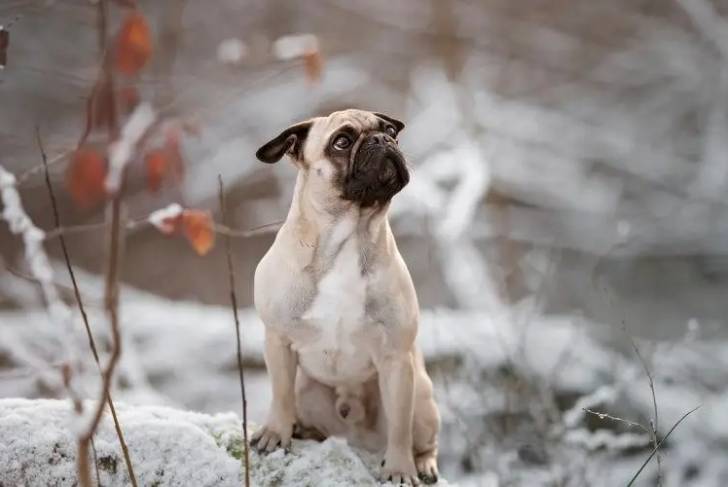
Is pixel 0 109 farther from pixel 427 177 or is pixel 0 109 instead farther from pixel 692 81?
pixel 692 81

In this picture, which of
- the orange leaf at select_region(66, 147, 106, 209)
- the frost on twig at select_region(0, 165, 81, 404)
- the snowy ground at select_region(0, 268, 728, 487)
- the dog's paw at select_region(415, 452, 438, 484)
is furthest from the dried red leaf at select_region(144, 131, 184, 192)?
the snowy ground at select_region(0, 268, 728, 487)

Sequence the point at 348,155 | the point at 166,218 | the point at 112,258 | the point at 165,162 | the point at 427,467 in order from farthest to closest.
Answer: the point at 427,467
the point at 166,218
the point at 348,155
the point at 165,162
the point at 112,258

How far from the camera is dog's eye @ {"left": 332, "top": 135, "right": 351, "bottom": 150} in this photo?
2.32 meters

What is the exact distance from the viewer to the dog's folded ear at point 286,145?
2381 millimetres

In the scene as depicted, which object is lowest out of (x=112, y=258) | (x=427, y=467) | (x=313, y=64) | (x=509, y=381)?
(x=509, y=381)

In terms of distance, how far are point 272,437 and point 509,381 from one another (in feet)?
5.95

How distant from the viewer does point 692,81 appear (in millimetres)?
9203

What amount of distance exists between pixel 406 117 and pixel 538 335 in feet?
10.4

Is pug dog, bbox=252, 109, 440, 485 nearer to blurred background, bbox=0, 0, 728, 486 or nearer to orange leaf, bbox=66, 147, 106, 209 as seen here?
orange leaf, bbox=66, 147, 106, 209

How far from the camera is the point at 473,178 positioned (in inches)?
313

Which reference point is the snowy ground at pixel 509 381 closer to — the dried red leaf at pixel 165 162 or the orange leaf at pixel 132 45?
the dried red leaf at pixel 165 162

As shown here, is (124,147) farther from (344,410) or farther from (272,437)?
(344,410)

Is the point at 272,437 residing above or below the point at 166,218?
below

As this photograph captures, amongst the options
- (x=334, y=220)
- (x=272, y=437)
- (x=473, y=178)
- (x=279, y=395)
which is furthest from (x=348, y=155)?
(x=473, y=178)
